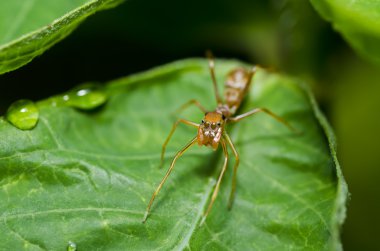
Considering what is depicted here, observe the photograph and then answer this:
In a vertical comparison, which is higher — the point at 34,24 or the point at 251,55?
the point at 34,24

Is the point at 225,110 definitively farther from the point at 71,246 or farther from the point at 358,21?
the point at 71,246

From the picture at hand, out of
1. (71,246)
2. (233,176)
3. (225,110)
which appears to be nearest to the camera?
(71,246)

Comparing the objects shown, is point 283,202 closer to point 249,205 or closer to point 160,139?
point 249,205

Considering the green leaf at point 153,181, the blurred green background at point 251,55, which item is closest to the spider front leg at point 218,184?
the green leaf at point 153,181

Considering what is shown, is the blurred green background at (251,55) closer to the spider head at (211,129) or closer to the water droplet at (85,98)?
the spider head at (211,129)

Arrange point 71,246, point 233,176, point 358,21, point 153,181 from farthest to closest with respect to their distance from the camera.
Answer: point 233,176, point 153,181, point 358,21, point 71,246

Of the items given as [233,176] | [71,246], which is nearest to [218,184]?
[233,176]
